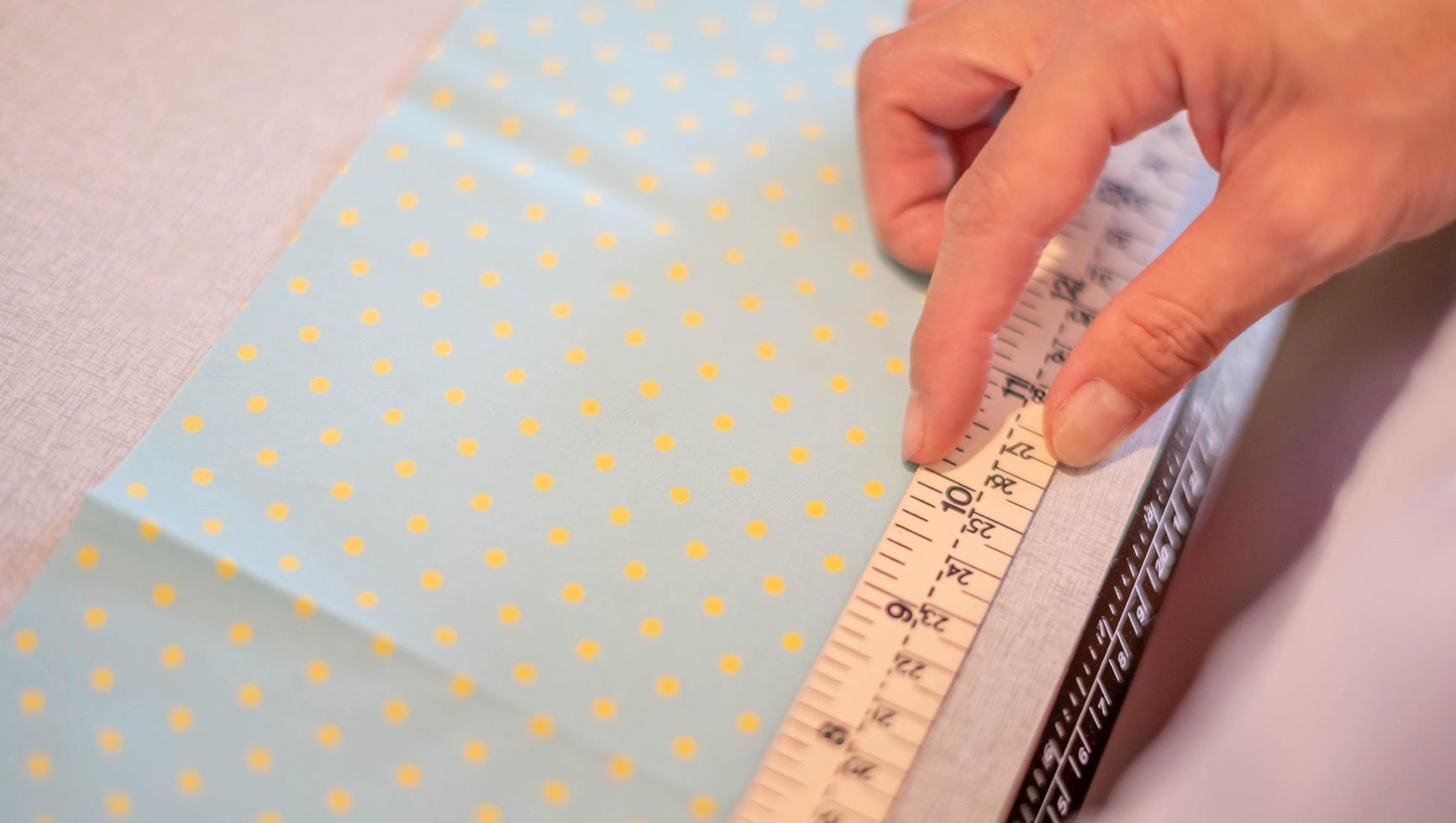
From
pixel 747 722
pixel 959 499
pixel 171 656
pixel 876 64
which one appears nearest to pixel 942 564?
pixel 959 499

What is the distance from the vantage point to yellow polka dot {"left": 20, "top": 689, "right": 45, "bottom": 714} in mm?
702

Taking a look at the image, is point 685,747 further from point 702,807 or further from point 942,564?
point 942,564

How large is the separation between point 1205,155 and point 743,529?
19.2 inches

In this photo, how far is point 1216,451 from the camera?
2.95 ft

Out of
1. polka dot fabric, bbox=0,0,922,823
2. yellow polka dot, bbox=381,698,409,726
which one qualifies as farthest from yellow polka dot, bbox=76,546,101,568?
yellow polka dot, bbox=381,698,409,726

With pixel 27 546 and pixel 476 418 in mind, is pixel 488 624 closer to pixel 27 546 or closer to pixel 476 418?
pixel 476 418

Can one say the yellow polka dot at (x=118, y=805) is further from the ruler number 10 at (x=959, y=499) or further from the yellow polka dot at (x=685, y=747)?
the ruler number 10 at (x=959, y=499)

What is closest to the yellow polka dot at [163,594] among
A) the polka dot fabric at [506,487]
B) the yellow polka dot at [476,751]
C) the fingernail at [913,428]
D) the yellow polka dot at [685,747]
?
the polka dot fabric at [506,487]

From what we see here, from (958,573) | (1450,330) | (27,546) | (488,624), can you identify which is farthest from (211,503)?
(1450,330)

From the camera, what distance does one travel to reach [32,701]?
0.71 metres

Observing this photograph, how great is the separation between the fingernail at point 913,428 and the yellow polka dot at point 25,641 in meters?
0.64

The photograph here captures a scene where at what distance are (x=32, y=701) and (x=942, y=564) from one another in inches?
25.1

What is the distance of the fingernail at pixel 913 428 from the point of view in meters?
0.82

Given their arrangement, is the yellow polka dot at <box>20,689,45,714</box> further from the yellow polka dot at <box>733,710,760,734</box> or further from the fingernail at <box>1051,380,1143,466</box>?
the fingernail at <box>1051,380,1143,466</box>
